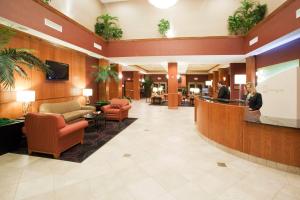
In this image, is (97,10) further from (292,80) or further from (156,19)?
(292,80)

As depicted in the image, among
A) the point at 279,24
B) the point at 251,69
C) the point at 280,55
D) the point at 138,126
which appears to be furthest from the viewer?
the point at 251,69

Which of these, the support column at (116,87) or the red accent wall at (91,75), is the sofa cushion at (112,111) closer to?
the red accent wall at (91,75)

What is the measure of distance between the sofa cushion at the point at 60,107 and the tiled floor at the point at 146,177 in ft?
6.94

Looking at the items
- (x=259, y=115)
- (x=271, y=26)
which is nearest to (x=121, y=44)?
Result: (x=271, y=26)

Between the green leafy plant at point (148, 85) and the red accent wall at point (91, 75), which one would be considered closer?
the red accent wall at point (91, 75)

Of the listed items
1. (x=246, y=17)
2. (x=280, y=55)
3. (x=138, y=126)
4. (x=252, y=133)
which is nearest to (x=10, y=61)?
(x=252, y=133)

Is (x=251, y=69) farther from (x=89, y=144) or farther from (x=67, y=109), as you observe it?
(x=67, y=109)

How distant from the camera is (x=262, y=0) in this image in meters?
8.62

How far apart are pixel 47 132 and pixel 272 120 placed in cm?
436

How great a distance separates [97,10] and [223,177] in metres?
11.2

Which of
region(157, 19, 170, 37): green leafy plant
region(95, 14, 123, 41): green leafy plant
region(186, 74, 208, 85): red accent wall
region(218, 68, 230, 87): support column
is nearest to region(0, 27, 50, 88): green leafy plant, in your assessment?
region(95, 14, 123, 41): green leafy plant

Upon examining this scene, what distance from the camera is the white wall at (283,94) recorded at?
2525 mm

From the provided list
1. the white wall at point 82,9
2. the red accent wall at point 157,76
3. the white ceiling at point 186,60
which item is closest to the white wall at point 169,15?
the white wall at point 82,9

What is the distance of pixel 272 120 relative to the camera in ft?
10.7
